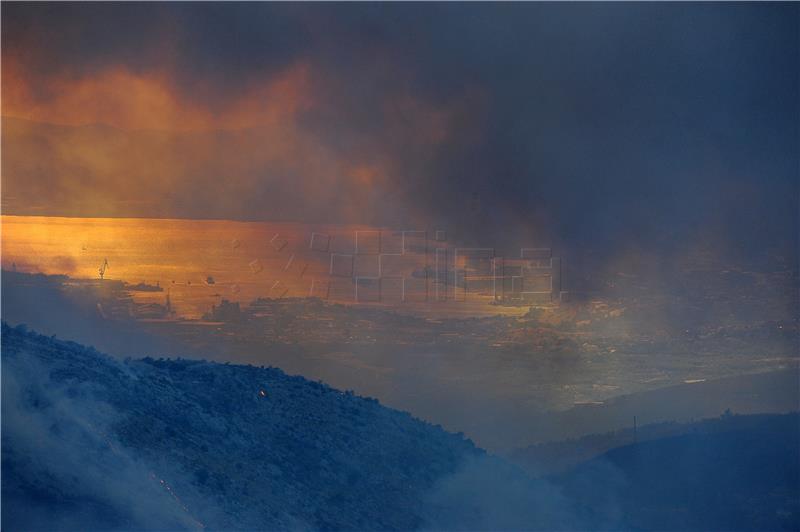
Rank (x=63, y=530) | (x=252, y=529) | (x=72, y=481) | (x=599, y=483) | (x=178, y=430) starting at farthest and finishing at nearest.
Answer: (x=599, y=483) < (x=178, y=430) < (x=252, y=529) < (x=72, y=481) < (x=63, y=530)

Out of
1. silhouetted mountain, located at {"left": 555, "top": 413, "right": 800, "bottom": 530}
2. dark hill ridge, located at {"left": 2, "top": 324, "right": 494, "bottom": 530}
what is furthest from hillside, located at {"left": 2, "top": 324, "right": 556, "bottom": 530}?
silhouetted mountain, located at {"left": 555, "top": 413, "right": 800, "bottom": 530}

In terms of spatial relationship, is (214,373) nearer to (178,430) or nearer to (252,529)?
(178,430)

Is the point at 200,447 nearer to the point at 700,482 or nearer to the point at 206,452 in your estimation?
the point at 206,452

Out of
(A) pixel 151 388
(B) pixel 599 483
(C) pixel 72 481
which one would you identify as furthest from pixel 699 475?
(C) pixel 72 481

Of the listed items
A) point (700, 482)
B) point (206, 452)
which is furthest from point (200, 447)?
point (700, 482)

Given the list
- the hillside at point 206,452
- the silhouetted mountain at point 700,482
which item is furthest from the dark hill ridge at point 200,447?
the silhouetted mountain at point 700,482

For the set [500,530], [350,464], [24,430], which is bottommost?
[500,530]
